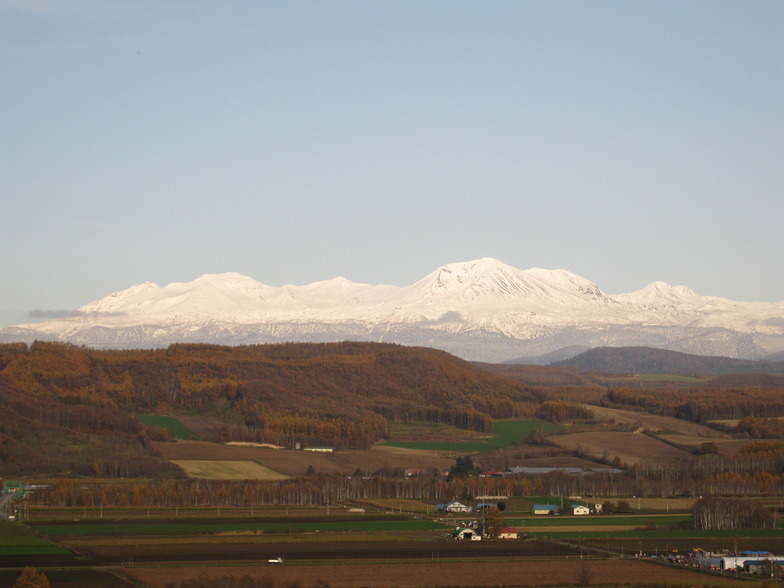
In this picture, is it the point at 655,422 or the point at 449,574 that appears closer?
the point at 449,574

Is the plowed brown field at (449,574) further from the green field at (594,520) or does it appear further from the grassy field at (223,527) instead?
the green field at (594,520)

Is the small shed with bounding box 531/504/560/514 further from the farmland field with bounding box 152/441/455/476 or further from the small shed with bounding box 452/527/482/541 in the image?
the farmland field with bounding box 152/441/455/476

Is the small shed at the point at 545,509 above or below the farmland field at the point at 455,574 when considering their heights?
above

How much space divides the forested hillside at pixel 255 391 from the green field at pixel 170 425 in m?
3.07

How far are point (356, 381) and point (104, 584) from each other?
363 ft

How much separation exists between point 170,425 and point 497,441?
106 feet

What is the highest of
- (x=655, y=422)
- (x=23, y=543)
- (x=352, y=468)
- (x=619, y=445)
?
(x=655, y=422)

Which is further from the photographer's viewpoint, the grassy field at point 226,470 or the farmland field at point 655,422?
the farmland field at point 655,422

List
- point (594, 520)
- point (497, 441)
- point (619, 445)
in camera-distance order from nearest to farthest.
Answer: point (594, 520), point (619, 445), point (497, 441)

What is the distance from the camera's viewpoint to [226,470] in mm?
99188

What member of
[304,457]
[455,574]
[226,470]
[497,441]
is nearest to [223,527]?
[455,574]

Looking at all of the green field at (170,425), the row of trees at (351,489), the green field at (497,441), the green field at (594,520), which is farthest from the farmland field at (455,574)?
the green field at (170,425)

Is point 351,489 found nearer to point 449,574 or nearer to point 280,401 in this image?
point 449,574

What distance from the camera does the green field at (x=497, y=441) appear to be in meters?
122
